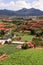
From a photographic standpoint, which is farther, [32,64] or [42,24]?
[42,24]

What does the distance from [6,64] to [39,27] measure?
171 ft

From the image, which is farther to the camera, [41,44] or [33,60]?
[41,44]

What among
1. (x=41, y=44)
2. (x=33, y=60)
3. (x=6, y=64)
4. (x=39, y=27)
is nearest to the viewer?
(x=6, y=64)

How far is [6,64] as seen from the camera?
52.2ft

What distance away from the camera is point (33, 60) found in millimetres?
17047

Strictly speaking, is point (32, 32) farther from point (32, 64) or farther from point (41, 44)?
point (32, 64)

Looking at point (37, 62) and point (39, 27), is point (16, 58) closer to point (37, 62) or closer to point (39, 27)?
point (37, 62)

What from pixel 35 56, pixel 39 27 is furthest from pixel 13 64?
pixel 39 27

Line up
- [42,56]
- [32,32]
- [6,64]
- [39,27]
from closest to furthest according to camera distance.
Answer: [6,64] < [42,56] < [32,32] < [39,27]

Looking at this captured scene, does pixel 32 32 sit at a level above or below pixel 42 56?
below

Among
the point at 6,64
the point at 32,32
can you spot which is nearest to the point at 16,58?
the point at 6,64

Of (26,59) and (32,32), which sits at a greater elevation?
(26,59)

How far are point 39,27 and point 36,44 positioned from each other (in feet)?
109

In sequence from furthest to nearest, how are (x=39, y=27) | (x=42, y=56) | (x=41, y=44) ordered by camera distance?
(x=39, y=27), (x=41, y=44), (x=42, y=56)
